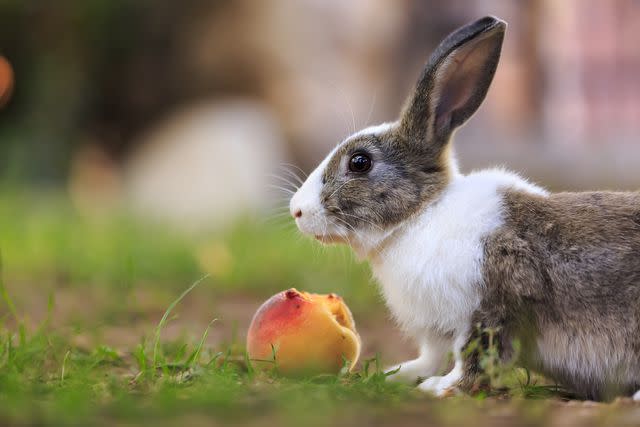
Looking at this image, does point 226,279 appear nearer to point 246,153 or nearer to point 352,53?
point 246,153

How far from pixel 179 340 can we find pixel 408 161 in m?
1.07

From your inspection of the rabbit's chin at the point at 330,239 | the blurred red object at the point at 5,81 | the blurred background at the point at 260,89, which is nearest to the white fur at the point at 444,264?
the rabbit's chin at the point at 330,239

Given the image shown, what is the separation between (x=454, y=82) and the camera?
309cm

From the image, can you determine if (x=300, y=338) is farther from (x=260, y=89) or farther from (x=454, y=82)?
(x=260, y=89)

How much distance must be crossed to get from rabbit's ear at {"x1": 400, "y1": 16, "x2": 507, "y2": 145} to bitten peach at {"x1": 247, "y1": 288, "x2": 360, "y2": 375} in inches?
28.8

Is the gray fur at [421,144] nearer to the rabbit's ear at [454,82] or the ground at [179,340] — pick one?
the rabbit's ear at [454,82]

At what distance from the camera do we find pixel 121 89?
1066 centimetres

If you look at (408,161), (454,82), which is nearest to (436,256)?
(408,161)

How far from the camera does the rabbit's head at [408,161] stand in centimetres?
300

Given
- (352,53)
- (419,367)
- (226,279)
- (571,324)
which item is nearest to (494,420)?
(571,324)

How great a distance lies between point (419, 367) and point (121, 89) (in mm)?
8464

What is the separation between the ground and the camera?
209 cm

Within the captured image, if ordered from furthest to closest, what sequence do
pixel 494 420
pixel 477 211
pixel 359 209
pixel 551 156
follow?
pixel 551 156, pixel 359 209, pixel 477 211, pixel 494 420

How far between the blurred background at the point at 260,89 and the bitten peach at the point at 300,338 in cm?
632
